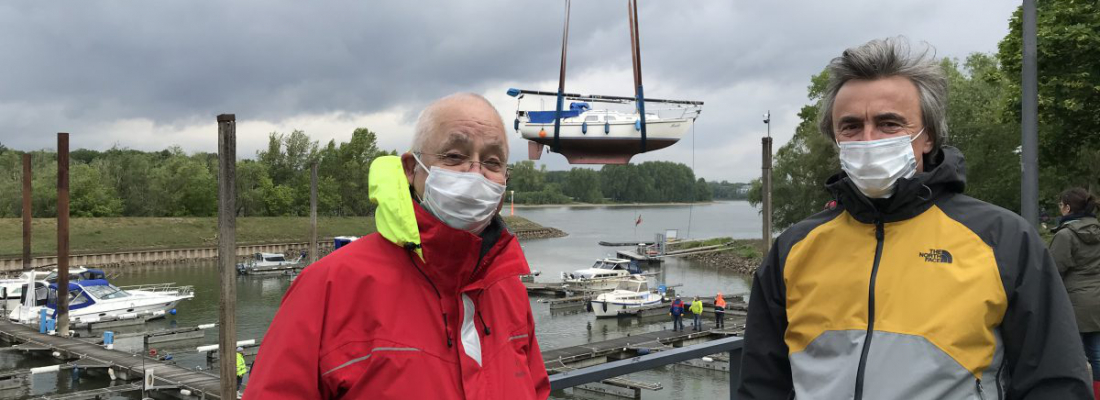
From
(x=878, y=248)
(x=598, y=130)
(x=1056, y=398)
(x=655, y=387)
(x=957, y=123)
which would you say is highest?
(x=957, y=123)

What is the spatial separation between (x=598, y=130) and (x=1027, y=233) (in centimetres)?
1343

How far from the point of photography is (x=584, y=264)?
2302 inches

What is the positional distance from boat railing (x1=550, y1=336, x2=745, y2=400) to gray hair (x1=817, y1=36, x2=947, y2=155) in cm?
106

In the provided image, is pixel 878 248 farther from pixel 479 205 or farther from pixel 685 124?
pixel 685 124

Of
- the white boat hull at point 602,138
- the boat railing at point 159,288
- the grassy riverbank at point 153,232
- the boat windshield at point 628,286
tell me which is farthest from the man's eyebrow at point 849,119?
the grassy riverbank at point 153,232

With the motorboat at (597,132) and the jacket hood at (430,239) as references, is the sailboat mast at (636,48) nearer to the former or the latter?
the motorboat at (597,132)

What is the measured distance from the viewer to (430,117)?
82.2 inches

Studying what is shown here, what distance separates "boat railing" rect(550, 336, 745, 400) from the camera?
→ 119 inches

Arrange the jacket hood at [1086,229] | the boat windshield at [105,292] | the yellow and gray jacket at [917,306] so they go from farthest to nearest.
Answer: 1. the boat windshield at [105,292]
2. the jacket hood at [1086,229]
3. the yellow and gray jacket at [917,306]

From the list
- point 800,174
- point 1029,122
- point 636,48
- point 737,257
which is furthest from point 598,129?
point 737,257

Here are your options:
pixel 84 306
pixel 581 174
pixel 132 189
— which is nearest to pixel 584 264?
pixel 581 174

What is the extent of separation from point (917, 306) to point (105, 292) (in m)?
34.8

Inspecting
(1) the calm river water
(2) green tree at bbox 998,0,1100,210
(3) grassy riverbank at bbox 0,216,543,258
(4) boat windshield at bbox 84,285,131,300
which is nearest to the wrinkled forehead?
(1) the calm river water

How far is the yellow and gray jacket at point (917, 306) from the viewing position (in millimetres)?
1748
